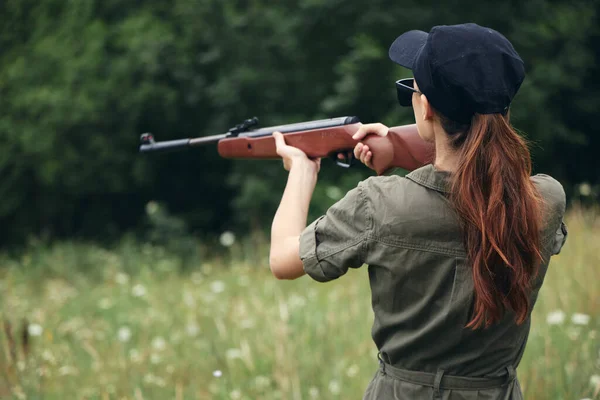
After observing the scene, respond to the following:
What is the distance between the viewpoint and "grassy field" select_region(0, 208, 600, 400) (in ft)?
10.8

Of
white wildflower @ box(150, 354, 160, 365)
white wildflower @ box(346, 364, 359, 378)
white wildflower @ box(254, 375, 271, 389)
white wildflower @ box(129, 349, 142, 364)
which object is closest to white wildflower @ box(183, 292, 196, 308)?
white wildflower @ box(129, 349, 142, 364)

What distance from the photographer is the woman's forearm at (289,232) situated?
1712mm

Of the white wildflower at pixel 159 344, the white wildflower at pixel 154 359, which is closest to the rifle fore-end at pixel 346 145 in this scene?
the white wildflower at pixel 154 359

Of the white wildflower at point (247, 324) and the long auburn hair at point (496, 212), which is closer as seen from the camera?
the long auburn hair at point (496, 212)

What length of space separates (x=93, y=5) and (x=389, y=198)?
12.3 metres

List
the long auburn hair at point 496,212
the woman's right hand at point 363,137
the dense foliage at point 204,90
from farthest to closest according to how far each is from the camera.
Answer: the dense foliage at point 204,90 → the woman's right hand at point 363,137 → the long auburn hair at point 496,212

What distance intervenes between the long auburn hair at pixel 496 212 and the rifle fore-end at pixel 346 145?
33 cm

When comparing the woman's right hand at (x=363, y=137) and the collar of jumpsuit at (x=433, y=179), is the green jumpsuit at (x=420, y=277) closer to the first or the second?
the collar of jumpsuit at (x=433, y=179)

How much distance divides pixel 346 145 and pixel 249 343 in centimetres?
194

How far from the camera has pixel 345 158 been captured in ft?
7.41

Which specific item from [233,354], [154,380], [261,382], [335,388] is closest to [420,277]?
[335,388]

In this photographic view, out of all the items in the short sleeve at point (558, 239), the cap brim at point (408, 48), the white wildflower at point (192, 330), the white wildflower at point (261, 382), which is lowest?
the white wildflower at point (192, 330)

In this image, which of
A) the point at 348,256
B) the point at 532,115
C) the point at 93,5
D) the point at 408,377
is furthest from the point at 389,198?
the point at 93,5

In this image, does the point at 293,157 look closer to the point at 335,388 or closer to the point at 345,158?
the point at 345,158
